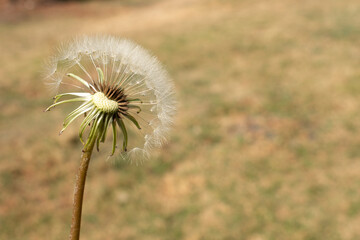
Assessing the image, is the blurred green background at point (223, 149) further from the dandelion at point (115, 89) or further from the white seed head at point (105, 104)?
the white seed head at point (105, 104)

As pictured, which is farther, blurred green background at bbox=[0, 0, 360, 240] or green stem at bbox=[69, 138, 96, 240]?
blurred green background at bbox=[0, 0, 360, 240]

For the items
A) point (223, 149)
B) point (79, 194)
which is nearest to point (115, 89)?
point (79, 194)

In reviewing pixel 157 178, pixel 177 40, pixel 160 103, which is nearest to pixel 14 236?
pixel 157 178

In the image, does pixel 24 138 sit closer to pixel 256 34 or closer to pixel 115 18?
pixel 256 34

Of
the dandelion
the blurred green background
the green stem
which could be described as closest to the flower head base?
the dandelion

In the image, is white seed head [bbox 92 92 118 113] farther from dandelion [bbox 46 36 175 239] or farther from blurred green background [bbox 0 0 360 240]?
blurred green background [bbox 0 0 360 240]

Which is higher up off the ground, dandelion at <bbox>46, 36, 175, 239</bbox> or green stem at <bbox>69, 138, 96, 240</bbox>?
dandelion at <bbox>46, 36, 175, 239</bbox>
